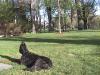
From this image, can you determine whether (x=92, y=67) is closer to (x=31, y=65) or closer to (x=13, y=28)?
(x=31, y=65)

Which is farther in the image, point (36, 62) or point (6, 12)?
point (6, 12)

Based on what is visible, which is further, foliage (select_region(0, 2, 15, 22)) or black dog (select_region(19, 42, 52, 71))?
foliage (select_region(0, 2, 15, 22))

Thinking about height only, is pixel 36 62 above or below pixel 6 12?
below

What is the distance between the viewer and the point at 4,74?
12305 millimetres

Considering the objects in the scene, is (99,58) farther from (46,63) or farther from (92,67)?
(46,63)

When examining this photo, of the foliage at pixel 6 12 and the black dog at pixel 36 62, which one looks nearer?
the black dog at pixel 36 62

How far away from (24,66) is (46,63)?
1280 millimetres

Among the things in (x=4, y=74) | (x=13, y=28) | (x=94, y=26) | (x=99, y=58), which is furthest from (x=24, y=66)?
(x=94, y=26)

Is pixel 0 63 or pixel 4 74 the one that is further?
pixel 0 63

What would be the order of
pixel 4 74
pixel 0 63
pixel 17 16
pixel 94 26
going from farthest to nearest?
pixel 94 26 → pixel 17 16 → pixel 0 63 → pixel 4 74

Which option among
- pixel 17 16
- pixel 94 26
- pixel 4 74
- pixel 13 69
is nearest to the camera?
pixel 4 74

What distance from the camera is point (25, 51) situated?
13875 millimetres

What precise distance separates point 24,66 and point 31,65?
2.35 ft

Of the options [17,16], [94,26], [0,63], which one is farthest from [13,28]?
[94,26]
